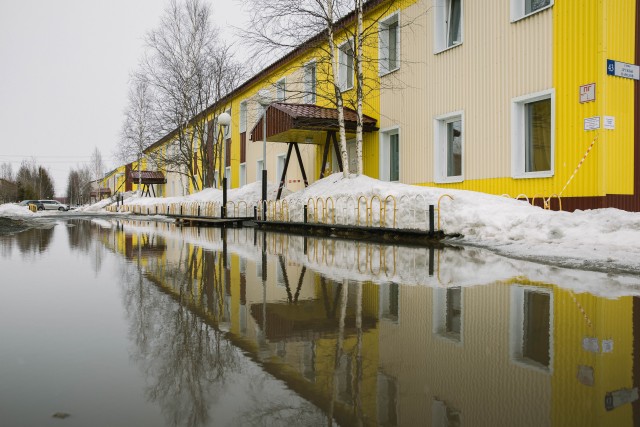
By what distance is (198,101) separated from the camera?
34.9m

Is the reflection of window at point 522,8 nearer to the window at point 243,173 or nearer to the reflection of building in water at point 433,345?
the reflection of building in water at point 433,345

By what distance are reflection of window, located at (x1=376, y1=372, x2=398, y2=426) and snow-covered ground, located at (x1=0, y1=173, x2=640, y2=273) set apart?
565 centimetres

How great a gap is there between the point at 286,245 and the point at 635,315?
860 centimetres

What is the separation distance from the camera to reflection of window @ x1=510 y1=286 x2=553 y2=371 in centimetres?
354

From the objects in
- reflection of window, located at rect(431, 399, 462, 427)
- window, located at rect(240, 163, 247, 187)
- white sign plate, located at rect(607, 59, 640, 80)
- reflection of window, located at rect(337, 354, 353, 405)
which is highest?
white sign plate, located at rect(607, 59, 640, 80)

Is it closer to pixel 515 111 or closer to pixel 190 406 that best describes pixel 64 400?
pixel 190 406

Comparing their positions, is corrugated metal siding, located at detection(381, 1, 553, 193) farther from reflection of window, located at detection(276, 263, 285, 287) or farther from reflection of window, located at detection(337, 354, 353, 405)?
reflection of window, located at detection(337, 354, 353, 405)

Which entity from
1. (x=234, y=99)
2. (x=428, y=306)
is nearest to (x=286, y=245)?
(x=428, y=306)

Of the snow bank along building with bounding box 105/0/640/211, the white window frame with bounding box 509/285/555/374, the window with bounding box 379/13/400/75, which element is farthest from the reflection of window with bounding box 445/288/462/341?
the window with bounding box 379/13/400/75

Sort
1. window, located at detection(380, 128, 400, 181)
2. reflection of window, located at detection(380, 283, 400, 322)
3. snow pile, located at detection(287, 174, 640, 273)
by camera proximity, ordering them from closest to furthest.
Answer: reflection of window, located at detection(380, 283, 400, 322)
snow pile, located at detection(287, 174, 640, 273)
window, located at detection(380, 128, 400, 181)

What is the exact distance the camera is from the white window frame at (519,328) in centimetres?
338

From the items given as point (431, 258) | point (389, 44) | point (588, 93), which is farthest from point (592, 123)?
point (389, 44)

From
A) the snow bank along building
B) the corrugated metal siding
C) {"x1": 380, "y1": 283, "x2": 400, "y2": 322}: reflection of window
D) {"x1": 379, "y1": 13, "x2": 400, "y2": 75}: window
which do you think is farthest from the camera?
{"x1": 379, "y1": 13, "x2": 400, "y2": 75}: window

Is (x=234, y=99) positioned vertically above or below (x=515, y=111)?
above
